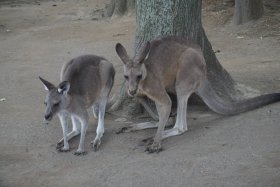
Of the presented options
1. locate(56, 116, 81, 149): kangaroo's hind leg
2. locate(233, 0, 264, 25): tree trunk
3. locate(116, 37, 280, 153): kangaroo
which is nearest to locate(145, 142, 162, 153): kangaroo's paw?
locate(116, 37, 280, 153): kangaroo

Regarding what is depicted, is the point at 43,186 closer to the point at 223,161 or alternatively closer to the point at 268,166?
the point at 223,161

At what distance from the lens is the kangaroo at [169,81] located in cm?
605

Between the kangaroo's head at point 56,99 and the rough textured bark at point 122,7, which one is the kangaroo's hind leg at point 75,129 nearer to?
the kangaroo's head at point 56,99

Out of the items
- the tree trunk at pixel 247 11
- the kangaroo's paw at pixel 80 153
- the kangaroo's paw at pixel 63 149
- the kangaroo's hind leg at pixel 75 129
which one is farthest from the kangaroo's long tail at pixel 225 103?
the tree trunk at pixel 247 11

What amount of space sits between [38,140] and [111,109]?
120 cm

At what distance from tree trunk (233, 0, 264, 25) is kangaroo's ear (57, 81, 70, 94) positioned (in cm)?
728

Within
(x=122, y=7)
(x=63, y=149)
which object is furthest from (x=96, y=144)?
(x=122, y=7)

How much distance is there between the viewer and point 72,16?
16375 millimetres

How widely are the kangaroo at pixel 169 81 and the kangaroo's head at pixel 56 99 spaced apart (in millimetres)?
658

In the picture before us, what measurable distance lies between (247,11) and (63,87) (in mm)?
7384

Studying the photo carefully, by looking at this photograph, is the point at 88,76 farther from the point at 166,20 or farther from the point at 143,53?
the point at 166,20

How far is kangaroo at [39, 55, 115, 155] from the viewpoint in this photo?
6070 millimetres

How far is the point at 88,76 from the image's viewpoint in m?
6.53

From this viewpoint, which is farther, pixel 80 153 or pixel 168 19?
pixel 168 19
